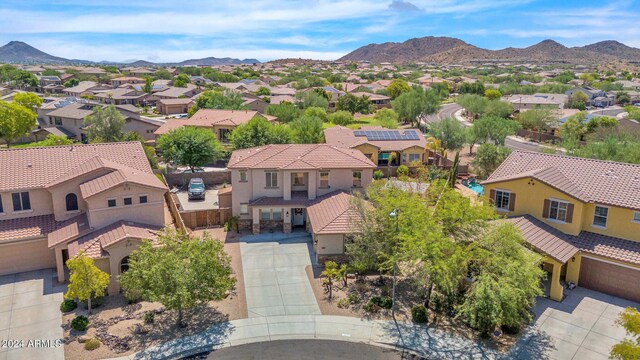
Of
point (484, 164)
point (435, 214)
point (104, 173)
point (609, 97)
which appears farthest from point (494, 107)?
point (104, 173)

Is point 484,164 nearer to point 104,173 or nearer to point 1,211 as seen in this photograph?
point 104,173

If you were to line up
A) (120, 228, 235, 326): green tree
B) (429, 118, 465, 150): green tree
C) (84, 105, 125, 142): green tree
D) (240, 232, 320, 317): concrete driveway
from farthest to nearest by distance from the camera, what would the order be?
A: (84, 105, 125, 142): green tree → (429, 118, 465, 150): green tree → (240, 232, 320, 317): concrete driveway → (120, 228, 235, 326): green tree

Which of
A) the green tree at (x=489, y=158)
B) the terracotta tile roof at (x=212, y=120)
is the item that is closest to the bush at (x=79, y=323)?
the green tree at (x=489, y=158)

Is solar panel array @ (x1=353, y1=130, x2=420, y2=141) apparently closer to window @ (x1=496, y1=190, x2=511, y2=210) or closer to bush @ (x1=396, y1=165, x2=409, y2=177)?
bush @ (x1=396, y1=165, x2=409, y2=177)

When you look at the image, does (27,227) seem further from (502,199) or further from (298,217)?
(502,199)

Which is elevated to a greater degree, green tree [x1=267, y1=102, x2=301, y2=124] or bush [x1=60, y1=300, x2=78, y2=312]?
green tree [x1=267, y1=102, x2=301, y2=124]

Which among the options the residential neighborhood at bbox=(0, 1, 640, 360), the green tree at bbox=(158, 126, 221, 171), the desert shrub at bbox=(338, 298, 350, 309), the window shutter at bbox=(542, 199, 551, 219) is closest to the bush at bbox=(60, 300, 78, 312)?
the residential neighborhood at bbox=(0, 1, 640, 360)

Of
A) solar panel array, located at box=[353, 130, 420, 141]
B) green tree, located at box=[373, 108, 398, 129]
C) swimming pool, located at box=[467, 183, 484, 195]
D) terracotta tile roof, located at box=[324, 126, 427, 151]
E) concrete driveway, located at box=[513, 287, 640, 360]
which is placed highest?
green tree, located at box=[373, 108, 398, 129]
